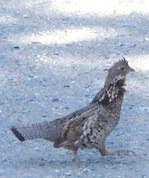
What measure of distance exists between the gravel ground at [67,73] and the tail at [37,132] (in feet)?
0.78

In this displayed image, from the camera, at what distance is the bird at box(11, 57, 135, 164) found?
22.1ft

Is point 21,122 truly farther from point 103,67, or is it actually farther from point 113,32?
point 113,32

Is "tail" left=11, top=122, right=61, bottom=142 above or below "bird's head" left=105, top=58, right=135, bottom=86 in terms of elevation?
below

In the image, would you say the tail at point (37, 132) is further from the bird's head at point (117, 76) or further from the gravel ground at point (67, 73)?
the bird's head at point (117, 76)

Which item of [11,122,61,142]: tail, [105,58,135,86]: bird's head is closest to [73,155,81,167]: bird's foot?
[11,122,61,142]: tail

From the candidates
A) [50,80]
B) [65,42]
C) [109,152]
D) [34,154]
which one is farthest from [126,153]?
[65,42]

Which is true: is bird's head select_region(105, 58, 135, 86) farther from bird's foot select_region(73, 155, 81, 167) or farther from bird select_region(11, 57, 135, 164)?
bird's foot select_region(73, 155, 81, 167)

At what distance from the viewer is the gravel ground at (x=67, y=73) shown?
6.95 m

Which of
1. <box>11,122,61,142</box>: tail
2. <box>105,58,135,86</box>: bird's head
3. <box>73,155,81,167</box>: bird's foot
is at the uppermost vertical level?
<box>105,58,135,86</box>: bird's head

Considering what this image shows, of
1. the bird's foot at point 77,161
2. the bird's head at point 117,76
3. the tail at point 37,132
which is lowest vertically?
the bird's foot at point 77,161

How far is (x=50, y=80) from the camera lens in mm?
8766

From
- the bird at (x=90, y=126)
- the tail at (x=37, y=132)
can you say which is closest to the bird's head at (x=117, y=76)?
the bird at (x=90, y=126)

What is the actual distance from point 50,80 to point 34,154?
1756mm

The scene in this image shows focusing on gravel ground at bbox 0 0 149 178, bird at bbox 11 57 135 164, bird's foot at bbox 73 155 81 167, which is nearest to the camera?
bird at bbox 11 57 135 164
